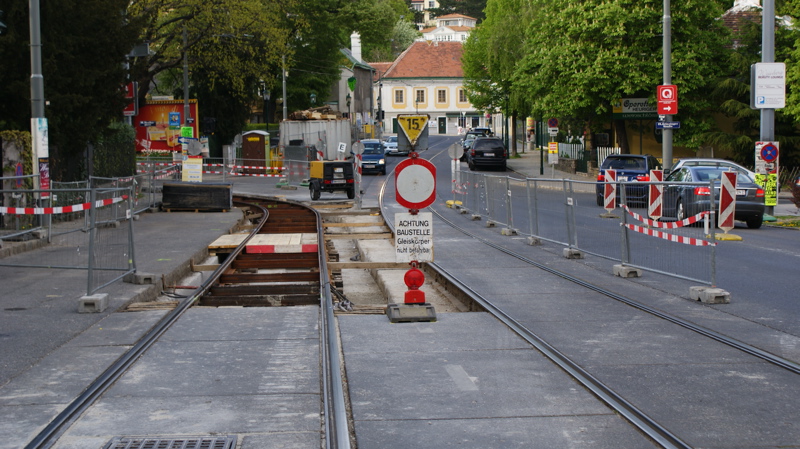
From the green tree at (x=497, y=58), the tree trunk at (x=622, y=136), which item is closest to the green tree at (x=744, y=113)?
the tree trunk at (x=622, y=136)

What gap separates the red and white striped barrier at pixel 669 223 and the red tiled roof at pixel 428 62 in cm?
10387

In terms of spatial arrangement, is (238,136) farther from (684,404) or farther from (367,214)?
(684,404)

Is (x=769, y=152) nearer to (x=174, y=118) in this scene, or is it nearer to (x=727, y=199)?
(x=727, y=199)

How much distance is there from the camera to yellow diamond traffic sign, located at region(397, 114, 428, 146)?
11.0 metres

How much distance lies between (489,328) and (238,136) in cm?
5385

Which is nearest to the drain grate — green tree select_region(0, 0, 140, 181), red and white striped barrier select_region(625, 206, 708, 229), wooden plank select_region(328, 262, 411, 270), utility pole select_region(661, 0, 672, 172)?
red and white striped barrier select_region(625, 206, 708, 229)

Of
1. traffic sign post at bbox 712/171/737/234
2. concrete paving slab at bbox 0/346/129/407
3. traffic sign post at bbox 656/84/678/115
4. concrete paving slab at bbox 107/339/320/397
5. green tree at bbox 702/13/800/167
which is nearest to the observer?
concrete paving slab at bbox 0/346/129/407

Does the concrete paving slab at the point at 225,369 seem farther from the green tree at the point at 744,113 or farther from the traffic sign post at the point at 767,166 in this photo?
the green tree at the point at 744,113

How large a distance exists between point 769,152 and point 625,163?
8.13 metres

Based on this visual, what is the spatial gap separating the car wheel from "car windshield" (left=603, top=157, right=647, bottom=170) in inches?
376

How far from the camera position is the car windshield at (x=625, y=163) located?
102 ft

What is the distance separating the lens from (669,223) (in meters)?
11.7

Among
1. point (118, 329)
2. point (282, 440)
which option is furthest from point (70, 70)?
point (282, 440)

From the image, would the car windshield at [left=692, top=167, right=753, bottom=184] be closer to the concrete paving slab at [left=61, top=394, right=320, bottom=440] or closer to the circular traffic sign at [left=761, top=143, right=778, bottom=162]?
the circular traffic sign at [left=761, top=143, right=778, bottom=162]
